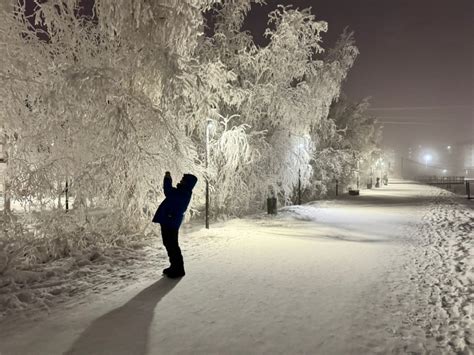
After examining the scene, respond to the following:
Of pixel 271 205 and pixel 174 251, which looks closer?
pixel 174 251

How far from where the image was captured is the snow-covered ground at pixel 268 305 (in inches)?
168

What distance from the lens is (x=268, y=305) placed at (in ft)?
17.9

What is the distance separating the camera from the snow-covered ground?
4262 mm

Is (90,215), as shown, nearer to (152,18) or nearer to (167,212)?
(167,212)

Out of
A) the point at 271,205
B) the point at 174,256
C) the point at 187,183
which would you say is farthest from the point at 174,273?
the point at 271,205

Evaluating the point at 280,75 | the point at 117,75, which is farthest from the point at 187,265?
the point at 280,75

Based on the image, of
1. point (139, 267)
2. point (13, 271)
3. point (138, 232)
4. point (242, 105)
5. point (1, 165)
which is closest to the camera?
point (13, 271)

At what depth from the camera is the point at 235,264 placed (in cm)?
800

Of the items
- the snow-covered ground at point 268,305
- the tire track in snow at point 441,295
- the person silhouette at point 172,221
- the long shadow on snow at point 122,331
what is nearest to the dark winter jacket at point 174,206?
the person silhouette at point 172,221

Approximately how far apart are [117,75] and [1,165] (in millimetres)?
3189

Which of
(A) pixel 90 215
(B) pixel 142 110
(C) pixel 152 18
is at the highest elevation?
(C) pixel 152 18

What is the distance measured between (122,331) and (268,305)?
1901mm

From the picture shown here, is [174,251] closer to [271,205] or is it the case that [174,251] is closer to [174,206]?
[174,206]

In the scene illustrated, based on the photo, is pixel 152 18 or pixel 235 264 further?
pixel 152 18
